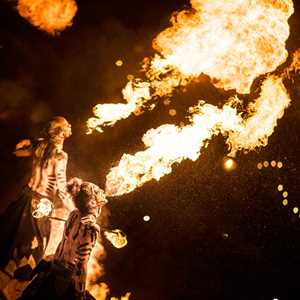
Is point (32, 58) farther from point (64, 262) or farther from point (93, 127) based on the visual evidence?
point (64, 262)

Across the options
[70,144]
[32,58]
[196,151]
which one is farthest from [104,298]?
[32,58]

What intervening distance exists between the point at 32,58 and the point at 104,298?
3.75m

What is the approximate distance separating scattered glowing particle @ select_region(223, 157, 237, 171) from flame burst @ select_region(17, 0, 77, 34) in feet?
11.4

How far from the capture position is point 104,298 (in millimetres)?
6043

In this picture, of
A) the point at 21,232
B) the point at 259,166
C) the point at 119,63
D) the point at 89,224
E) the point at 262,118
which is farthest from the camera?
the point at 259,166

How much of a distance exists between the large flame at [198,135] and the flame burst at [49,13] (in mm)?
2170

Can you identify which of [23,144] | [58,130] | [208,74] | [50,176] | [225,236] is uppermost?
[208,74]

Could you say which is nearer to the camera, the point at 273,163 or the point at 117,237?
the point at 117,237

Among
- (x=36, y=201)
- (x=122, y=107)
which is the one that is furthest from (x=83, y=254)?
(x=122, y=107)

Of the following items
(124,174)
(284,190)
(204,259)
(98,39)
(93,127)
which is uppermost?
(98,39)

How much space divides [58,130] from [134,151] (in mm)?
1238

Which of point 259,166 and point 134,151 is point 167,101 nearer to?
point 134,151

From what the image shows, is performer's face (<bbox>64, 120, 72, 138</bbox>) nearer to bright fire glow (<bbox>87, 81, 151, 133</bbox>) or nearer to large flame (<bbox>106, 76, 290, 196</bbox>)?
bright fire glow (<bbox>87, 81, 151, 133</bbox>)

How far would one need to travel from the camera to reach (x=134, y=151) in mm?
6465
